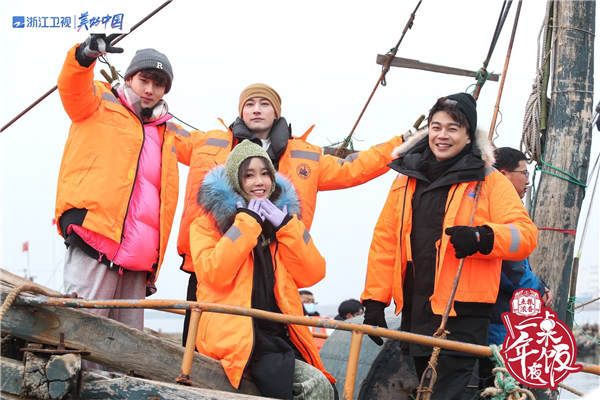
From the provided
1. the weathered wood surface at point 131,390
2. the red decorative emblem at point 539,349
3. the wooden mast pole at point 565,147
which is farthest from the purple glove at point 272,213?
the wooden mast pole at point 565,147

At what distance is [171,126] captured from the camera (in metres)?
5.77

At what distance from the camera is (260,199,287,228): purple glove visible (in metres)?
4.78

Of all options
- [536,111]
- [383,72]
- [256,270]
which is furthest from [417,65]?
[256,270]

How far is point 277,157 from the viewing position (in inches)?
222

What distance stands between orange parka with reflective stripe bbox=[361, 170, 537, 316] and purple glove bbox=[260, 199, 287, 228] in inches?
29.2

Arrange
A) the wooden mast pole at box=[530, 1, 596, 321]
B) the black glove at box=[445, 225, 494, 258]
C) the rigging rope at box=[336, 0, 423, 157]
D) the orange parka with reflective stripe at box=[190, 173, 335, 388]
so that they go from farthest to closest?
the rigging rope at box=[336, 0, 423, 157] < the wooden mast pole at box=[530, 1, 596, 321] < the black glove at box=[445, 225, 494, 258] < the orange parka with reflective stripe at box=[190, 173, 335, 388]

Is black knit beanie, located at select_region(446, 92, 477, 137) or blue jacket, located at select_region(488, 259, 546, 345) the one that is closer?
black knit beanie, located at select_region(446, 92, 477, 137)

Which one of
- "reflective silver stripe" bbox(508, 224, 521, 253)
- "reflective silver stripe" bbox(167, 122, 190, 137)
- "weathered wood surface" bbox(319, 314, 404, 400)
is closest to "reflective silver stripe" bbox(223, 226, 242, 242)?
"reflective silver stripe" bbox(167, 122, 190, 137)

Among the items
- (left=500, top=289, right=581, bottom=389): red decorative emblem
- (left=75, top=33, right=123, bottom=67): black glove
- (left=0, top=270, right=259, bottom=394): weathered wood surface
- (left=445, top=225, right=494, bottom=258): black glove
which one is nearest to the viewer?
(left=500, top=289, right=581, bottom=389): red decorative emblem

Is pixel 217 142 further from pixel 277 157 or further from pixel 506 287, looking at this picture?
pixel 506 287

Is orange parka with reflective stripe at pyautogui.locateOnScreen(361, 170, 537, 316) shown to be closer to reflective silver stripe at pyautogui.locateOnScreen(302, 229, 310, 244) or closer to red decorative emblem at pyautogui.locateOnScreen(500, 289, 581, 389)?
reflective silver stripe at pyautogui.locateOnScreen(302, 229, 310, 244)

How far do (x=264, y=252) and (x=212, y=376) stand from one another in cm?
74

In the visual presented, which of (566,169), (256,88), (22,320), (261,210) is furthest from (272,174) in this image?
(566,169)

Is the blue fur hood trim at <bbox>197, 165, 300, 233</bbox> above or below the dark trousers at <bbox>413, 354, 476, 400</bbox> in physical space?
above
